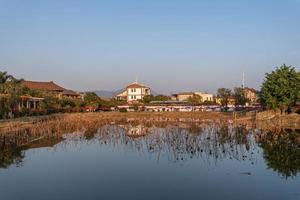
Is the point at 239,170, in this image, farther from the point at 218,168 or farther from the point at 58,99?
the point at 58,99

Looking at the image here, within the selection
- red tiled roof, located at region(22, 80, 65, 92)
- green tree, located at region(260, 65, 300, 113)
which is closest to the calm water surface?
green tree, located at region(260, 65, 300, 113)

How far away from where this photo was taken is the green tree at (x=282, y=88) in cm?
2509

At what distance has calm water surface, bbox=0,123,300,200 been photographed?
7859 mm

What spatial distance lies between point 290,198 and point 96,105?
114 feet

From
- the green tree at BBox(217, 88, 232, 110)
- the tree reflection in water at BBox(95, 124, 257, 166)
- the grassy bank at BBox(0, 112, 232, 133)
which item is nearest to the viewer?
the tree reflection in water at BBox(95, 124, 257, 166)

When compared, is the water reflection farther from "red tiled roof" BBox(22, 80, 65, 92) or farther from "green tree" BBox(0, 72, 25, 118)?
"red tiled roof" BBox(22, 80, 65, 92)

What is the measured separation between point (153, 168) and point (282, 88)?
17.7 metres

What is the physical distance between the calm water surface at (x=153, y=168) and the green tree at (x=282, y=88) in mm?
10254

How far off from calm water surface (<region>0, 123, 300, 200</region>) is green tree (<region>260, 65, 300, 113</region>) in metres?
10.3

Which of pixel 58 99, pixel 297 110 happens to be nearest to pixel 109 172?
pixel 297 110

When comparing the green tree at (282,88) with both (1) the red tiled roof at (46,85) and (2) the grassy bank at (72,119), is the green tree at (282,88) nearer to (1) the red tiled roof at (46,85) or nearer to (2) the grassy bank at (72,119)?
(2) the grassy bank at (72,119)

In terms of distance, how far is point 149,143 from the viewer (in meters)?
14.5

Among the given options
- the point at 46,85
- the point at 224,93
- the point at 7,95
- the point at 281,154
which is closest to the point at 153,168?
the point at 281,154

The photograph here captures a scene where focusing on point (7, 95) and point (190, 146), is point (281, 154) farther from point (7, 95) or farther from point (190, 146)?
point (7, 95)
